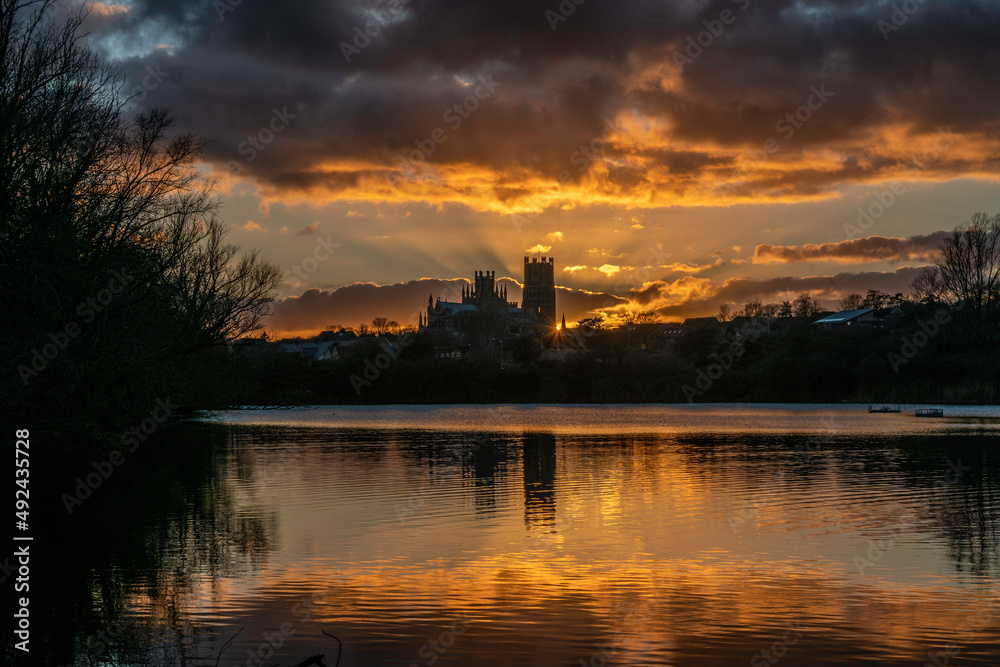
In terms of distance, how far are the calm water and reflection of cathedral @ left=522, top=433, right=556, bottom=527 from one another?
15cm

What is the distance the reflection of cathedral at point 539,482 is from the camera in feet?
67.4

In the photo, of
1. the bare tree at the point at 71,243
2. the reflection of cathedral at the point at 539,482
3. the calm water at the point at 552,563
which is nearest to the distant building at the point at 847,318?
the reflection of cathedral at the point at 539,482

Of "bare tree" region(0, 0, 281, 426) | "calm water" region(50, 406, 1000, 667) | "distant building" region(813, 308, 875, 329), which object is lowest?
"calm water" region(50, 406, 1000, 667)

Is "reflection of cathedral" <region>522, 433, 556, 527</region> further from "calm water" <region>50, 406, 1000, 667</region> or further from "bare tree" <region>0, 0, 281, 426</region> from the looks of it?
"bare tree" <region>0, 0, 281, 426</region>

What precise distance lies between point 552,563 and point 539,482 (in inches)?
465

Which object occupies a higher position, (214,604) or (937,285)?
(937,285)

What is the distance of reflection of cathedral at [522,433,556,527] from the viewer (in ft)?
67.4

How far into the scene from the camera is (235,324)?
130 feet

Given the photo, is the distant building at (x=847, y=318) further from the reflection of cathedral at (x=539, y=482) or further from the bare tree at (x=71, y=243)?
the bare tree at (x=71, y=243)

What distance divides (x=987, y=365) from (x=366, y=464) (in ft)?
206

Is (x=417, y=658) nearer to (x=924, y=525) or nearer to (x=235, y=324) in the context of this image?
(x=924, y=525)

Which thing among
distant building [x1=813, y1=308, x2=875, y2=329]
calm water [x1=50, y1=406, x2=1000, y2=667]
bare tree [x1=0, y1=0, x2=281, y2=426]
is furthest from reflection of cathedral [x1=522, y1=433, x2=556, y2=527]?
distant building [x1=813, y1=308, x2=875, y2=329]

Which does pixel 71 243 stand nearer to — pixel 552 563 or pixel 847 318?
pixel 552 563

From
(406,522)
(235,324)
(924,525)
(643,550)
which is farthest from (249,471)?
(924,525)
